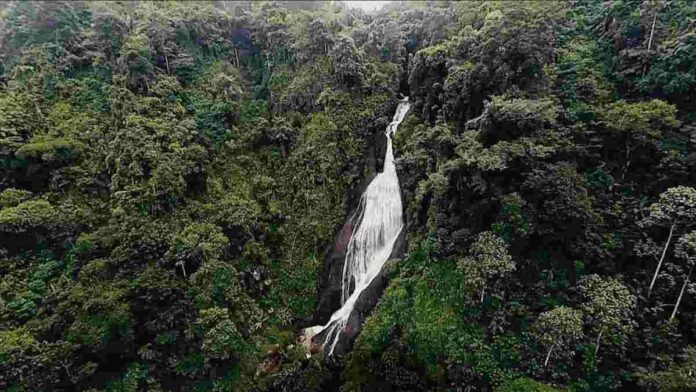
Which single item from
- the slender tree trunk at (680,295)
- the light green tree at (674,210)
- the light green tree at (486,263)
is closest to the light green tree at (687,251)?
the slender tree trunk at (680,295)

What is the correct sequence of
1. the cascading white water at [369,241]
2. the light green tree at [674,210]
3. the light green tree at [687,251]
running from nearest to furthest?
the light green tree at [687,251] → the light green tree at [674,210] → the cascading white water at [369,241]

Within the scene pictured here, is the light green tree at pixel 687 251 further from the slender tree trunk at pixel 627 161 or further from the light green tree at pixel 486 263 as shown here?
the light green tree at pixel 486 263

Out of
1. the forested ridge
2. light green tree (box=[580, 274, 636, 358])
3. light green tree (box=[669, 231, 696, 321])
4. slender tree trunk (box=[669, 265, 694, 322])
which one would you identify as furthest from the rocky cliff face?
light green tree (box=[669, 231, 696, 321])

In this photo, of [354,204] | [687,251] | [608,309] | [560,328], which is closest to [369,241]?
[354,204]

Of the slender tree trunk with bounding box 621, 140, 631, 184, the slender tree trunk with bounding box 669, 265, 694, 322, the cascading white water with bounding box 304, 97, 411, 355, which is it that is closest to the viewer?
the slender tree trunk with bounding box 669, 265, 694, 322

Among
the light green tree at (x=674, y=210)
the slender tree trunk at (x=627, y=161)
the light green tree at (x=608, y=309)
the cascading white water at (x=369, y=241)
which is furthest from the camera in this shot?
the cascading white water at (x=369, y=241)

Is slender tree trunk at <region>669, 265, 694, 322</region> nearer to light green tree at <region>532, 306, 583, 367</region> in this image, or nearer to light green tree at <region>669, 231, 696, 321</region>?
light green tree at <region>669, 231, 696, 321</region>

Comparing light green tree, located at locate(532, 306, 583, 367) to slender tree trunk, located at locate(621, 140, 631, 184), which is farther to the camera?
slender tree trunk, located at locate(621, 140, 631, 184)

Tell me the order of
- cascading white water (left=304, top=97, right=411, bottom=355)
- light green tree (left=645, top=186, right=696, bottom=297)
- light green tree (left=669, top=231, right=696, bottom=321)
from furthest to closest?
cascading white water (left=304, top=97, right=411, bottom=355) < light green tree (left=645, top=186, right=696, bottom=297) < light green tree (left=669, top=231, right=696, bottom=321)

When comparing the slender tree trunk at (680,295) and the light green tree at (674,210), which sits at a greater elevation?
the light green tree at (674,210)
